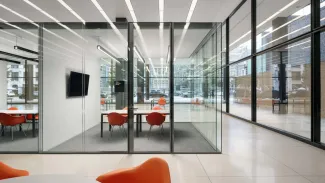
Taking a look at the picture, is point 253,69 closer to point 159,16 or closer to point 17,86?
point 159,16

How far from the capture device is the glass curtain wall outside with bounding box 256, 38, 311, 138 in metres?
5.34

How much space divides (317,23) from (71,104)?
615 cm

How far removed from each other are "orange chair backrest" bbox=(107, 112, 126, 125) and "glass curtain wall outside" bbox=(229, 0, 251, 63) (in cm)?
611

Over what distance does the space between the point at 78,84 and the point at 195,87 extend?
2894 mm

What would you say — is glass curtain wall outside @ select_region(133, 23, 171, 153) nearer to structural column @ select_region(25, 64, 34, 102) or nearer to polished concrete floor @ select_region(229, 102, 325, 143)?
structural column @ select_region(25, 64, 34, 102)

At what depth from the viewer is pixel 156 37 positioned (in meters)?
4.65

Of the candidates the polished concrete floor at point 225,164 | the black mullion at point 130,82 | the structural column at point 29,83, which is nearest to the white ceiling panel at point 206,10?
the black mullion at point 130,82

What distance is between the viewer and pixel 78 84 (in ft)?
16.4

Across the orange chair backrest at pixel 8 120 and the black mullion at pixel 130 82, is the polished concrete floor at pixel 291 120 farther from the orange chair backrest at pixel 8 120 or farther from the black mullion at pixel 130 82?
the orange chair backrest at pixel 8 120

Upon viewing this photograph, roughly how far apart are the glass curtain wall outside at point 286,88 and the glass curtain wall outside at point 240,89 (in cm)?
100

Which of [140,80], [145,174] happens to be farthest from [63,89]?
[145,174]

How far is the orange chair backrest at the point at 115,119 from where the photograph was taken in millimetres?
4871

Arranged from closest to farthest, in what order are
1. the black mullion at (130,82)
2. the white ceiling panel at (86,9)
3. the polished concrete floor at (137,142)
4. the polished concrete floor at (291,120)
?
the black mullion at (130,82) → the polished concrete floor at (137,142) → the polished concrete floor at (291,120) → the white ceiling panel at (86,9)

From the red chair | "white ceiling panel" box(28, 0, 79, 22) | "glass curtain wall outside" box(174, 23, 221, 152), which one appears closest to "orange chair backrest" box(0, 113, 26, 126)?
"white ceiling panel" box(28, 0, 79, 22)
